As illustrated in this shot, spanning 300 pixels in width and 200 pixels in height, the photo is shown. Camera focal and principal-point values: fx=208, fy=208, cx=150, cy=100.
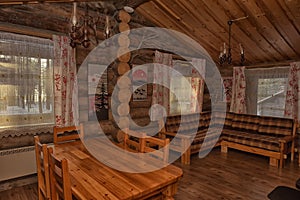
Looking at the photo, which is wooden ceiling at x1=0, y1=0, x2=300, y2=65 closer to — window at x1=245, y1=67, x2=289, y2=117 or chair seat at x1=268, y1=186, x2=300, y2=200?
window at x1=245, y1=67, x2=289, y2=117

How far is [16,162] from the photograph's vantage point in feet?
9.44

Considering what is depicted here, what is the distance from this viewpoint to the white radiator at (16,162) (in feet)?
9.17

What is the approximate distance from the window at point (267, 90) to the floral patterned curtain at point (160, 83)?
2.54 meters

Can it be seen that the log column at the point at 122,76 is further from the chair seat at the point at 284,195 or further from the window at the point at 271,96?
the window at the point at 271,96

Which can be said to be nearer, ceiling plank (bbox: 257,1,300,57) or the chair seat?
the chair seat

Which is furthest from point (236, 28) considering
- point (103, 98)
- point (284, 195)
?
point (284, 195)

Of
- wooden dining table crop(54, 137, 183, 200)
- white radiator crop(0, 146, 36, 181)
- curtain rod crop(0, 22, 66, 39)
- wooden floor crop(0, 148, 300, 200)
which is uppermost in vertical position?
curtain rod crop(0, 22, 66, 39)

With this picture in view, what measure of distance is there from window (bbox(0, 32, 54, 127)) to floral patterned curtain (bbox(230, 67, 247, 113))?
15.3ft

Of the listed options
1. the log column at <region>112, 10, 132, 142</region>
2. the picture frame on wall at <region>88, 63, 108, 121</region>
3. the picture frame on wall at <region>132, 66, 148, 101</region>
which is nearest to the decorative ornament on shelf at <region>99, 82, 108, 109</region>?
the picture frame on wall at <region>88, 63, 108, 121</region>

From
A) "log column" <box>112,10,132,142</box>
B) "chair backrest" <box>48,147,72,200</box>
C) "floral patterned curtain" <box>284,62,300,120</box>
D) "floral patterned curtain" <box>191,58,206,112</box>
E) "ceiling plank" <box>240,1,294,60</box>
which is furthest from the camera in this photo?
"floral patterned curtain" <box>191,58,206,112</box>

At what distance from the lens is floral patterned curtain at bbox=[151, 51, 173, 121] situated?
4496 mm

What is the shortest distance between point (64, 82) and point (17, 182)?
1594mm

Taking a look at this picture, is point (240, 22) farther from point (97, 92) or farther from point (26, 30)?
point (26, 30)

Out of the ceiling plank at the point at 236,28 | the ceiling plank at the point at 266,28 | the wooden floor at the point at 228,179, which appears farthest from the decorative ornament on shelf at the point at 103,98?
the ceiling plank at the point at 266,28
